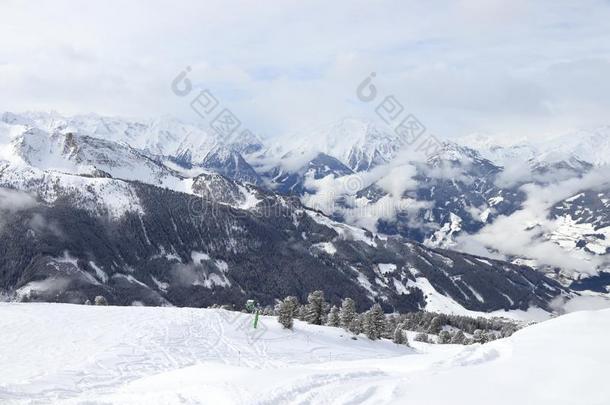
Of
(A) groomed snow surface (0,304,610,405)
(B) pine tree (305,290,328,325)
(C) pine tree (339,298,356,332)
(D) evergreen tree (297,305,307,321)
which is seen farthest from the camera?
(D) evergreen tree (297,305,307,321)

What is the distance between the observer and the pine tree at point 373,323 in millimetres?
82625

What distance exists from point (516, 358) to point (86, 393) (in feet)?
84.5

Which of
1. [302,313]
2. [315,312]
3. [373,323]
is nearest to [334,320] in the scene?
[315,312]

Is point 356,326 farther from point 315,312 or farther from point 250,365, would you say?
point 250,365

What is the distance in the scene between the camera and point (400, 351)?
→ 266ft

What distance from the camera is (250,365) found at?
5172 centimetres

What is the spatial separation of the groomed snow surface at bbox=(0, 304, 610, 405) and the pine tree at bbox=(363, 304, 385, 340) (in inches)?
533

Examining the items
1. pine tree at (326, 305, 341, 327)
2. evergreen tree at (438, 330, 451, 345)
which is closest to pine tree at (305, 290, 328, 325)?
pine tree at (326, 305, 341, 327)

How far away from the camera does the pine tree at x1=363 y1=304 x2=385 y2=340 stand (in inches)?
3253

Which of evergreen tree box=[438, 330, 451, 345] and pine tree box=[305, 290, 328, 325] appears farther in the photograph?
evergreen tree box=[438, 330, 451, 345]

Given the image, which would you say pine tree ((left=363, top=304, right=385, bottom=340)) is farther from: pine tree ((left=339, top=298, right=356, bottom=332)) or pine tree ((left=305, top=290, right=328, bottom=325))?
pine tree ((left=305, top=290, right=328, bottom=325))

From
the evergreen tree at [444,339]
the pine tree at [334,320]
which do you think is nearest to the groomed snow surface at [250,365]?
the pine tree at [334,320]

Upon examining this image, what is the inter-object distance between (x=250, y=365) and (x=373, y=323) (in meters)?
34.5

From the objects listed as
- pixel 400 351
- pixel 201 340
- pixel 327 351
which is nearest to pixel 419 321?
pixel 400 351
